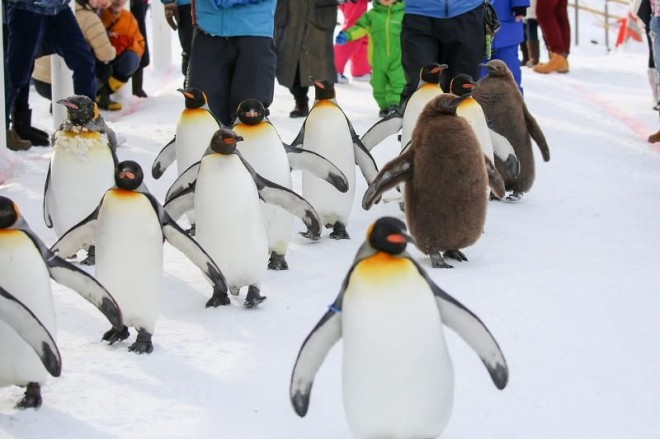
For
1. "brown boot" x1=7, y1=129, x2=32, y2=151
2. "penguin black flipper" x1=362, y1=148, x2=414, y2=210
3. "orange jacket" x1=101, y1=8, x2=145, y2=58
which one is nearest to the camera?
"penguin black flipper" x1=362, y1=148, x2=414, y2=210

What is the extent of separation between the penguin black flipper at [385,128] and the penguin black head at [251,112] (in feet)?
3.62

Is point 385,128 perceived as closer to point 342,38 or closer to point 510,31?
point 510,31

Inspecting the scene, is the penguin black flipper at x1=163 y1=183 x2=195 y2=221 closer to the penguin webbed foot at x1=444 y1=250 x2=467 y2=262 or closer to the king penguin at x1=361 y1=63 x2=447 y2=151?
the penguin webbed foot at x1=444 y1=250 x2=467 y2=262

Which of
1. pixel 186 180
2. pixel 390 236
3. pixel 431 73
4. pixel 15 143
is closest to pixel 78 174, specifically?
pixel 186 180

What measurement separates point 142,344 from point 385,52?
570cm

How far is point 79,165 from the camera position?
449 cm

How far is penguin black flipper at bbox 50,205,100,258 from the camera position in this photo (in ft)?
11.8

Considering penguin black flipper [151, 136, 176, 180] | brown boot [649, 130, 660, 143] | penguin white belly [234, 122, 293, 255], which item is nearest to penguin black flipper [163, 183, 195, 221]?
penguin white belly [234, 122, 293, 255]

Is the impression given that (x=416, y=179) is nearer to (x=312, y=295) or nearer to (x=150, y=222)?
(x=312, y=295)

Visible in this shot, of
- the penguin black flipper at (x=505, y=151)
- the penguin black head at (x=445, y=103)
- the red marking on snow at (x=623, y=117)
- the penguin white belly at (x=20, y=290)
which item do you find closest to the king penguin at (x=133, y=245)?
the penguin white belly at (x=20, y=290)

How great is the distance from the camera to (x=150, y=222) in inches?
139

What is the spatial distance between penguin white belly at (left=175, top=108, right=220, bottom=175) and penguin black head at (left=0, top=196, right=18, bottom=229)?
190cm

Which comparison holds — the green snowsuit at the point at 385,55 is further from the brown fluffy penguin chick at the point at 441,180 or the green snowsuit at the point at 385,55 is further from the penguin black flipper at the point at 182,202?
the penguin black flipper at the point at 182,202

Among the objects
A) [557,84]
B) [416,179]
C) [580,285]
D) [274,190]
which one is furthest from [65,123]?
[557,84]
